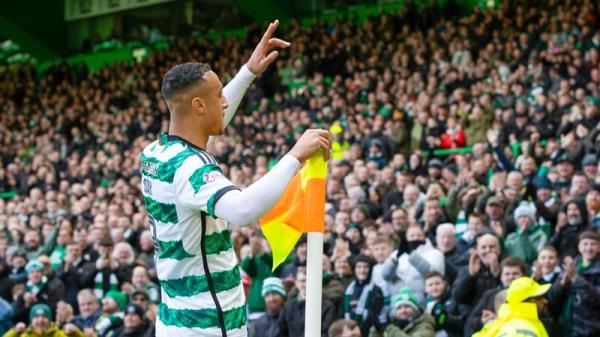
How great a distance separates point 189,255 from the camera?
440 cm

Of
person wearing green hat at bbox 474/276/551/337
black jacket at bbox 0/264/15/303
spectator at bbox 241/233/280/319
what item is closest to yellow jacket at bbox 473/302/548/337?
person wearing green hat at bbox 474/276/551/337

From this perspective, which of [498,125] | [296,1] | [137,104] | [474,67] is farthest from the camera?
[296,1]

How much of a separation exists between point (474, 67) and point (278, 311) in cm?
860

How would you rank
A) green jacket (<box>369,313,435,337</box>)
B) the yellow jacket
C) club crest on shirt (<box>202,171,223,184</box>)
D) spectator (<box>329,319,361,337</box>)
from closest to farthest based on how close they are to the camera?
club crest on shirt (<box>202,171,223,184</box>) → the yellow jacket → green jacket (<box>369,313,435,337</box>) → spectator (<box>329,319,361,337</box>)

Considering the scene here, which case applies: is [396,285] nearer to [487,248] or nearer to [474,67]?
[487,248]

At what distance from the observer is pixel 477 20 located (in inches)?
773

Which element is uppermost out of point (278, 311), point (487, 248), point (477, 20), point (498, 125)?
point (477, 20)

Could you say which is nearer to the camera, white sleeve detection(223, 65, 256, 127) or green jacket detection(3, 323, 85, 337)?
white sleeve detection(223, 65, 256, 127)

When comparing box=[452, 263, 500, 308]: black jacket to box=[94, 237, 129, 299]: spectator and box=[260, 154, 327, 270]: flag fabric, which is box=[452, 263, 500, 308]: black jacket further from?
box=[94, 237, 129, 299]: spectator

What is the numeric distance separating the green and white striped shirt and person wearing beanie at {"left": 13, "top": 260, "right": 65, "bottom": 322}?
8839mm

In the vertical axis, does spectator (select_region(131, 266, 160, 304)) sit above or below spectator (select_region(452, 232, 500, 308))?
below

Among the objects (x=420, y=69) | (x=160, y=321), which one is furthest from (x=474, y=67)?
(x=160, y=321)

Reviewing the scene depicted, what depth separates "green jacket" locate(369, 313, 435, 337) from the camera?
9.02m

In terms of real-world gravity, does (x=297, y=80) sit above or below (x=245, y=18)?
below
